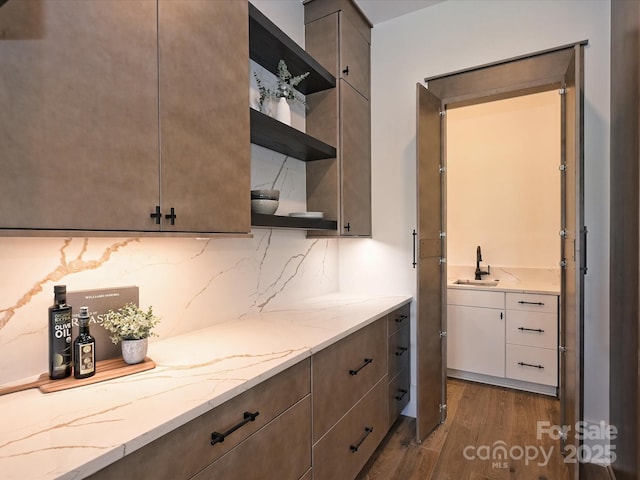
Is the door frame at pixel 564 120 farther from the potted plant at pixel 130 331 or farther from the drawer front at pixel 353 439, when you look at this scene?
the potted plant at pixel 130 331

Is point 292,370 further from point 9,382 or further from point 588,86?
point 588,86

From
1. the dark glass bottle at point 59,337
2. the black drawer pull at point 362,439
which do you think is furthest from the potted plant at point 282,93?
the black drawer pull at point 362,439

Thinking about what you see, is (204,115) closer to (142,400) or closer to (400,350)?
(142,400)

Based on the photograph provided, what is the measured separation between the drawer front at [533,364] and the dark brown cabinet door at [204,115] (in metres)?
2.67

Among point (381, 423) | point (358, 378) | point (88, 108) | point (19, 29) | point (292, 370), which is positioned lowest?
point (381, 423)

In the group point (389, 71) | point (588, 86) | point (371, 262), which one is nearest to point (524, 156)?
point (588, 86)

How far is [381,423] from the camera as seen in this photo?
214cm

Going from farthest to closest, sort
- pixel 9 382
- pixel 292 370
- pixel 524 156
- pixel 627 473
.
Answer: pixel 524 156 < pixel 627 473 < pixel 292 370 < pixel 9 382

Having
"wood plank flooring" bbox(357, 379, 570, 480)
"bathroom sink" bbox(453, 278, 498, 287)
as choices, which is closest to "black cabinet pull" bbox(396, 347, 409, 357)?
"wood plank flooring" bbox(357, 379, 570, 480)

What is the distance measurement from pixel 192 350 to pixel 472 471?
5.71 ft

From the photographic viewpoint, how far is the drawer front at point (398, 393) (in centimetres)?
228

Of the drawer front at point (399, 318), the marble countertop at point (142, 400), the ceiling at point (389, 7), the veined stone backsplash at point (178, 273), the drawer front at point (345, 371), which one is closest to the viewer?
the marble countertop at point (142, 400)

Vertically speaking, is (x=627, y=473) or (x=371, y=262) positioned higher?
(x=371, y=262)

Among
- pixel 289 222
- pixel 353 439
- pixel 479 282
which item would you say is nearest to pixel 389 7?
pixel 289 222
